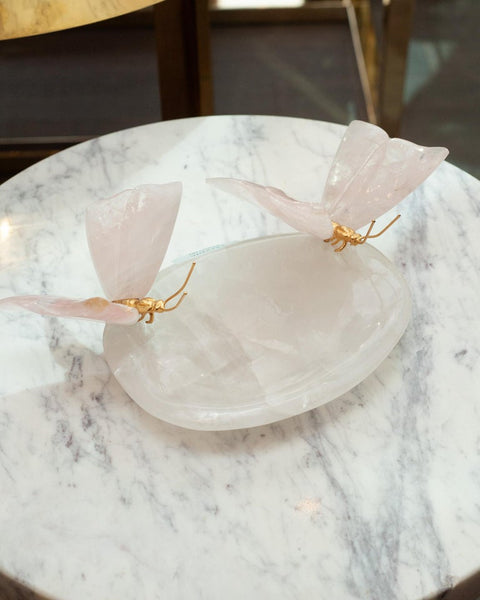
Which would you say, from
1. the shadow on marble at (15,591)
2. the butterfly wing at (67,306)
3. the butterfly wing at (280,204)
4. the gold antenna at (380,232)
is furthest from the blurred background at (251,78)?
the shadow on marble at (15,591)

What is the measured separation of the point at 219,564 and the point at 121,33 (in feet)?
5.27

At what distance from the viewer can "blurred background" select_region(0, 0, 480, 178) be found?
1.82m

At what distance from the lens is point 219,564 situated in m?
0.65

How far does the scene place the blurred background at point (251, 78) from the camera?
71.5 inches

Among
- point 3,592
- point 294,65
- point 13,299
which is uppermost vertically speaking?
point 13,299

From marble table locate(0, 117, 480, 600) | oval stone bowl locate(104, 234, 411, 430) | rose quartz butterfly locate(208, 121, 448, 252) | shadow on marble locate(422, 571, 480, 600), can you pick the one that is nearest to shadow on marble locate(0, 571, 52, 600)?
marble table locate(0, 117, 480, 600)

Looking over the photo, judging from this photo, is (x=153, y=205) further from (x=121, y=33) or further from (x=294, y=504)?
(x=121, y=33)

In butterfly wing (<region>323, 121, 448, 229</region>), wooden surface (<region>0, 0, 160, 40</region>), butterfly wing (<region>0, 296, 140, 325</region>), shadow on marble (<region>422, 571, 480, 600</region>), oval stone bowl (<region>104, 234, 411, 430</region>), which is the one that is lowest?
shadow on marble (<region>422, 571, 480, 600</region>)

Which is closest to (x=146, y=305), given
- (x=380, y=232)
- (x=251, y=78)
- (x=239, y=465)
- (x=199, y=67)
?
(x=239, y=465)

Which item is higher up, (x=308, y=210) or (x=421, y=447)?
(x=308, y=210)

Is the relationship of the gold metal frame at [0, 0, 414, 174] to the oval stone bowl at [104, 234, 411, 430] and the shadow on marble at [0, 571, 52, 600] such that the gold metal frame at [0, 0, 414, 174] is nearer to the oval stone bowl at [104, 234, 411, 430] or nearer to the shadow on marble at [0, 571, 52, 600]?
the oval stone bowl at [104, 234, 411, 430]

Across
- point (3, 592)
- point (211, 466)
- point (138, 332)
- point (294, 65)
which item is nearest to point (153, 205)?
point (138, 332)

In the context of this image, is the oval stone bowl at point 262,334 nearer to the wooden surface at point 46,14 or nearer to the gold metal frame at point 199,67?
the wooden surface at point 46,14

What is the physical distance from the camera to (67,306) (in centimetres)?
73
